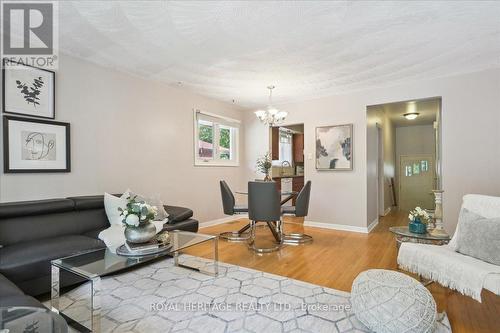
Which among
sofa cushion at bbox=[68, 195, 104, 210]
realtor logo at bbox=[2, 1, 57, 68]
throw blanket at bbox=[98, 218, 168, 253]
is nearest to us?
realtor logo at bbox=[2, 1, 57, 68]

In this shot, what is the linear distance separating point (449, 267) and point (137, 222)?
247cm

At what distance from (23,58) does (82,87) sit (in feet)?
1.94

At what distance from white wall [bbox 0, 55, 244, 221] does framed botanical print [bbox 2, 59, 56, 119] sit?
10cm

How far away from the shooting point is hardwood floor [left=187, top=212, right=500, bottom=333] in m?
2.00

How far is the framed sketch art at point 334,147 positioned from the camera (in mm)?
4637

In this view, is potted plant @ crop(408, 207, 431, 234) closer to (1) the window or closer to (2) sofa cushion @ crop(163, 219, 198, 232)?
(2) sofa cushion @ crop(163, 219, 198, 232)

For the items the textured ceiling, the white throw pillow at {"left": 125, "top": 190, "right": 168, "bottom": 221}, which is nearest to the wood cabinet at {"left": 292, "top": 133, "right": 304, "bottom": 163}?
the textured ceiling

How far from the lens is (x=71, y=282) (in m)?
2.29

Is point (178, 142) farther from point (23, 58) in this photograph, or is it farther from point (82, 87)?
point (23, 58)

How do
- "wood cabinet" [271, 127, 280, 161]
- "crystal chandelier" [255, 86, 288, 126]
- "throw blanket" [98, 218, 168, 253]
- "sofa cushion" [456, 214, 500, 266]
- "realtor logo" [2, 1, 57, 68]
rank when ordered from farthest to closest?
1. "wood cabinet" [271, 127, 280, 161]
2. "crystal chandelier" [255, 86, 288, 126]
3. "throw blanket" [98, 218, 168, 253]
4. "realtor logo" [2, 1, 57, 68]
5. "sofa cushion" [456, 214, 500, 266]

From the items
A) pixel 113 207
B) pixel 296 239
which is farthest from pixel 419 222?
pixel 113 207

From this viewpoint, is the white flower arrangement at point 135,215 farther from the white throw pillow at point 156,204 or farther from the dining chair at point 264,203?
the dining chair at point 264,203

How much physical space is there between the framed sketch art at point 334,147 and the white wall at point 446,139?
11 cm

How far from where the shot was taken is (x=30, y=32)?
8.49 ft
